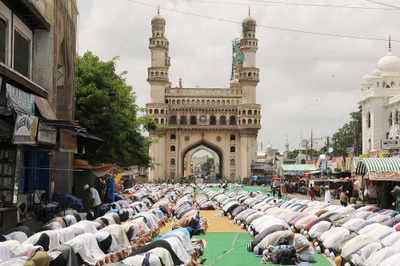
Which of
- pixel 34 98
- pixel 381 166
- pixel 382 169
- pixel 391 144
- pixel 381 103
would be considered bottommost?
pixel 382 169

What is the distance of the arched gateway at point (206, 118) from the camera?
2773 inches

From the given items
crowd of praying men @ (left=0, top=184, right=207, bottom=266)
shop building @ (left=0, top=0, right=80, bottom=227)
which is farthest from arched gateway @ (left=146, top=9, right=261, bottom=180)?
crowd of praying men @ (left=0, top=184, right=207, bottom=266)

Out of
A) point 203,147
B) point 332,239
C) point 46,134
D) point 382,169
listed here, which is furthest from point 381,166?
point 203,147

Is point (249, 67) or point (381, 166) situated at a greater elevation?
point (249, 67)

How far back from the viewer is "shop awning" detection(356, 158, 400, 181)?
1952 centimetres

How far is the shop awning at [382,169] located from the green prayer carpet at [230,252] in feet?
23.1

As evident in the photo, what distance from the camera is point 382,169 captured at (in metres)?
20.0

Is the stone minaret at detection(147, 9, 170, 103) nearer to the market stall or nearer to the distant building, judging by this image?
the distant building

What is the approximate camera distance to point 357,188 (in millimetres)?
24938

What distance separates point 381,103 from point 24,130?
40415mm

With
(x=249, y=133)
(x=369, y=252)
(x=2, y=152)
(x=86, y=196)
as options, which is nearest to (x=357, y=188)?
(x=86, y=196)

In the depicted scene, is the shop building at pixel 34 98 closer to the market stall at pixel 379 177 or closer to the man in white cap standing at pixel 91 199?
the man in white cap standing at pixel 91 199

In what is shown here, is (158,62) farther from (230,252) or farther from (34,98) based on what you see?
(230,252)

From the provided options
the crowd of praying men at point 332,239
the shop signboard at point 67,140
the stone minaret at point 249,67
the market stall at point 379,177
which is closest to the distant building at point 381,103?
the market stall at point 379,177
